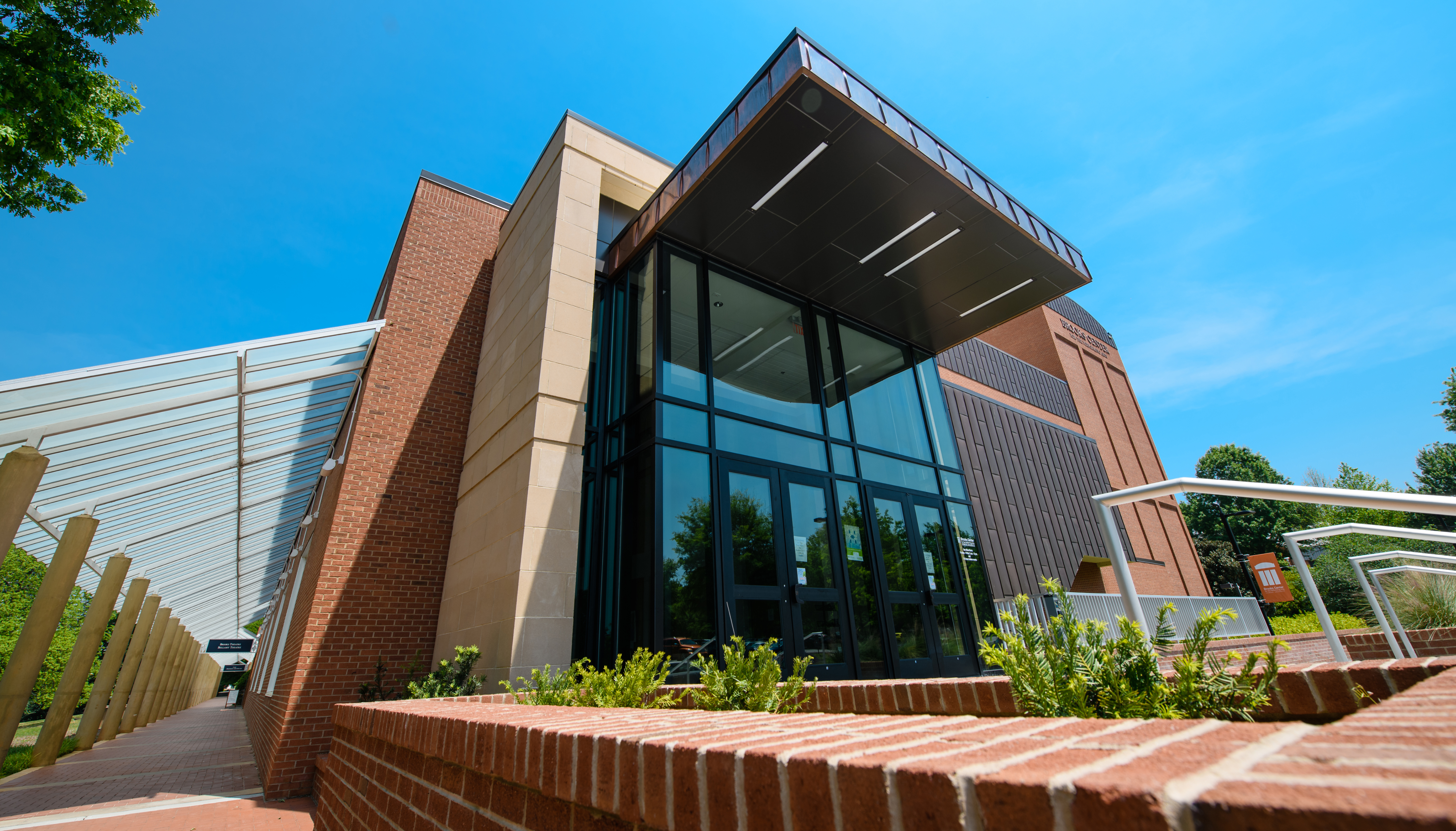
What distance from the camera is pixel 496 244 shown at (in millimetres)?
12492

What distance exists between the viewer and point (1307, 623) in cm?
1959

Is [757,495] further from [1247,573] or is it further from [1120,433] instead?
[1247,573]

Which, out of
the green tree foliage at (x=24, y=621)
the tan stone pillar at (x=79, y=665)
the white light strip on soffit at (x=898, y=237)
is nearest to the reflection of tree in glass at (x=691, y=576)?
the white light strip on soffit at (x=898, y=237)

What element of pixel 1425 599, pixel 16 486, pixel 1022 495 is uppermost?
pixel 1022 495

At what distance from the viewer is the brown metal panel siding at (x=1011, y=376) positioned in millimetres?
23672

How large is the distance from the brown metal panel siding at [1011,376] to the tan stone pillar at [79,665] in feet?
77.6

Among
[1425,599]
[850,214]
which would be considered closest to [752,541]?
[850,214]

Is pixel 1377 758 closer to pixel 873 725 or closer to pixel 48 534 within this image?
pixel 873 725

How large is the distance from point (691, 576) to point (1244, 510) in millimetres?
52381

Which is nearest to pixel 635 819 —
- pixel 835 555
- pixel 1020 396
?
pixel 835 555

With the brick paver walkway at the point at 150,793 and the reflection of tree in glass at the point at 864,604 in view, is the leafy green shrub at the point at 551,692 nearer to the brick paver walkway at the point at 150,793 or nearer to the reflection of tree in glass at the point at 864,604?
the brick paver walkway at the point at 150,793

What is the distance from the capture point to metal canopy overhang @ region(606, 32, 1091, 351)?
718 cm

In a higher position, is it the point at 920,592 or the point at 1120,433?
the point at 1120,433

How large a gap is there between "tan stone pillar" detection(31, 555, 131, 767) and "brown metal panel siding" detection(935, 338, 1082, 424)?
23.6 m
